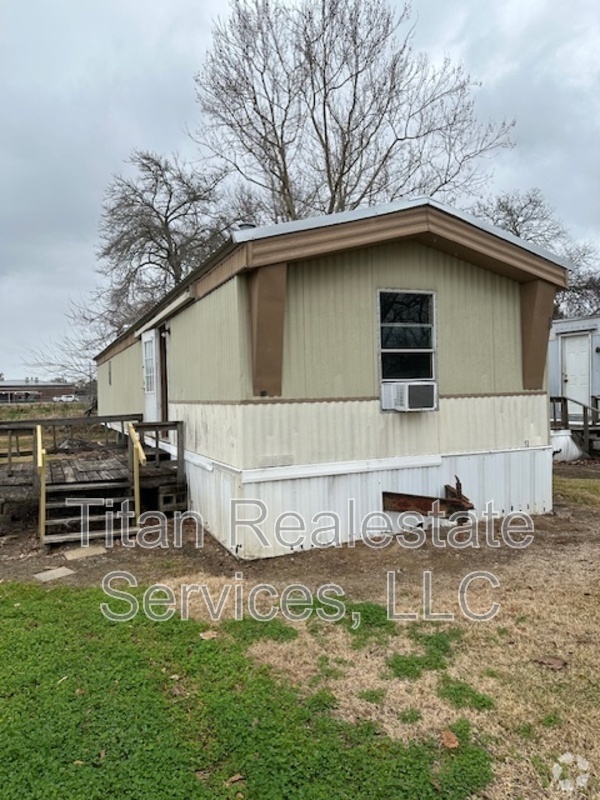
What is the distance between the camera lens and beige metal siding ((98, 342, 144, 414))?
1191 cm

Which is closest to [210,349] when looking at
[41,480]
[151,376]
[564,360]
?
[41,480]

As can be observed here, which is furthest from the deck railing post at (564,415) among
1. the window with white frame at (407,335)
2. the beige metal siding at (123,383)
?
the beige metal siding at (123,383)

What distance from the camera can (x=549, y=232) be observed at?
2512 centimetres

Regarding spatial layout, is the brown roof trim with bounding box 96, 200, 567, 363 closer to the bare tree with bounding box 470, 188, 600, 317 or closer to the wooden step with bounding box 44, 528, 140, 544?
the wooden step with bounding box 44, 528, 140, 544

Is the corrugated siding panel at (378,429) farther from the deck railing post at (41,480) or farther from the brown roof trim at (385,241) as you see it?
the deck railing post at (41,480)

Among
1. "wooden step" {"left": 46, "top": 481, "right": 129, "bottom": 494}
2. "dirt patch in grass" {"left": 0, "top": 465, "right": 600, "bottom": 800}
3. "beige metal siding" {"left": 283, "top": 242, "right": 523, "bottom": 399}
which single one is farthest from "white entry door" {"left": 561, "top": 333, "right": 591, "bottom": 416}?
"wooden step" {"left": 46, "top": 481, "right": 129, "bottom": 494}

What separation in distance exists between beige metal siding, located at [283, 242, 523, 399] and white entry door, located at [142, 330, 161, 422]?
15.1ft

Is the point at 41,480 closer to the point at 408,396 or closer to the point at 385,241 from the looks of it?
the point at 408,396

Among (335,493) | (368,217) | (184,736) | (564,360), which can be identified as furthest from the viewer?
(564,360)

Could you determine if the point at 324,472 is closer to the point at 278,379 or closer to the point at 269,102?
the point at 278,379

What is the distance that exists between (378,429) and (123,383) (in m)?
10.0

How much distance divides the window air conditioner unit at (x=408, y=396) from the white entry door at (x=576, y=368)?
8783mm

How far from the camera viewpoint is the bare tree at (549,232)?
2475cm

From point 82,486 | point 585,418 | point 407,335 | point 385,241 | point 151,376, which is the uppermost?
point 385,241
